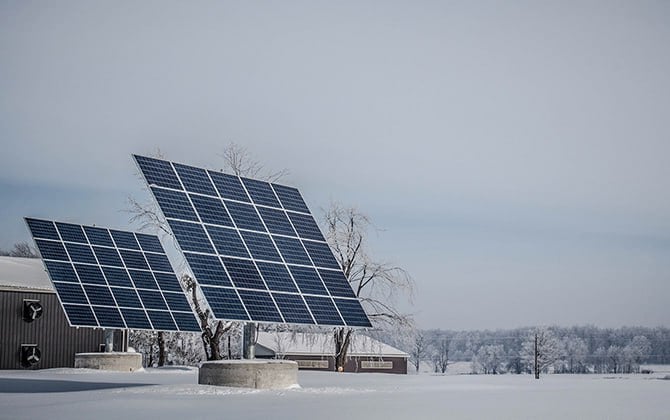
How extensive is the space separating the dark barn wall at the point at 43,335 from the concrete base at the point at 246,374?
966 inches

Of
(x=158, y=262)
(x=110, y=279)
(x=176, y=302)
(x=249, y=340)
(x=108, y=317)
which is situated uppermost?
(x=158, y=262)

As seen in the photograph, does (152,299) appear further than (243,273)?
Yes

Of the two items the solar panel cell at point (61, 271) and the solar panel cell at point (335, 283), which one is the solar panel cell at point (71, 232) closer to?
the solar panel cell at point (61, 271)

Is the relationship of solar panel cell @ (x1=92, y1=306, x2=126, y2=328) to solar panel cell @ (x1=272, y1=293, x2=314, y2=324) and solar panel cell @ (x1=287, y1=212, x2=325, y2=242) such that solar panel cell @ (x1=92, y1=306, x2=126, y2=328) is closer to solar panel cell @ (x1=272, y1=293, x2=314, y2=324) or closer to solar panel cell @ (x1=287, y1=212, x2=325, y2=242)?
solar panel cell @ (x1=287, y1=212, x2=325, y2=242)

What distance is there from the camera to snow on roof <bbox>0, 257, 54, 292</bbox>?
153ft

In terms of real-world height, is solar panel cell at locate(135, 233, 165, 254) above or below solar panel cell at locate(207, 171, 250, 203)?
below

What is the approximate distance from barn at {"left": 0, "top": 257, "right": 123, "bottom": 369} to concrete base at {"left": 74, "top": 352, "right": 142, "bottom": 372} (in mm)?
8324

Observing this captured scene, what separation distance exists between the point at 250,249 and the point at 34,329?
24.9 meters

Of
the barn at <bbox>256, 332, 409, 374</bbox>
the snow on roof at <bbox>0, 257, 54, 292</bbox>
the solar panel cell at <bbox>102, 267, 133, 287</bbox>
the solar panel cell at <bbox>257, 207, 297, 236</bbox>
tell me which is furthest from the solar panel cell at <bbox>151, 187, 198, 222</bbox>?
the barn at <bbox>256, 332, 409, 374</bbox>

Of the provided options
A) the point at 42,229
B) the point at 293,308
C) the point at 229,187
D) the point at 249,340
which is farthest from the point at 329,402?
the point at 42,229

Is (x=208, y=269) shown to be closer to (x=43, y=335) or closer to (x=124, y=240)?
(x=124, y=240)

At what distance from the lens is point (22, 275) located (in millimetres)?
48906

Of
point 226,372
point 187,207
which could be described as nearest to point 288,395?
point 226,372

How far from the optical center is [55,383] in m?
28.9
